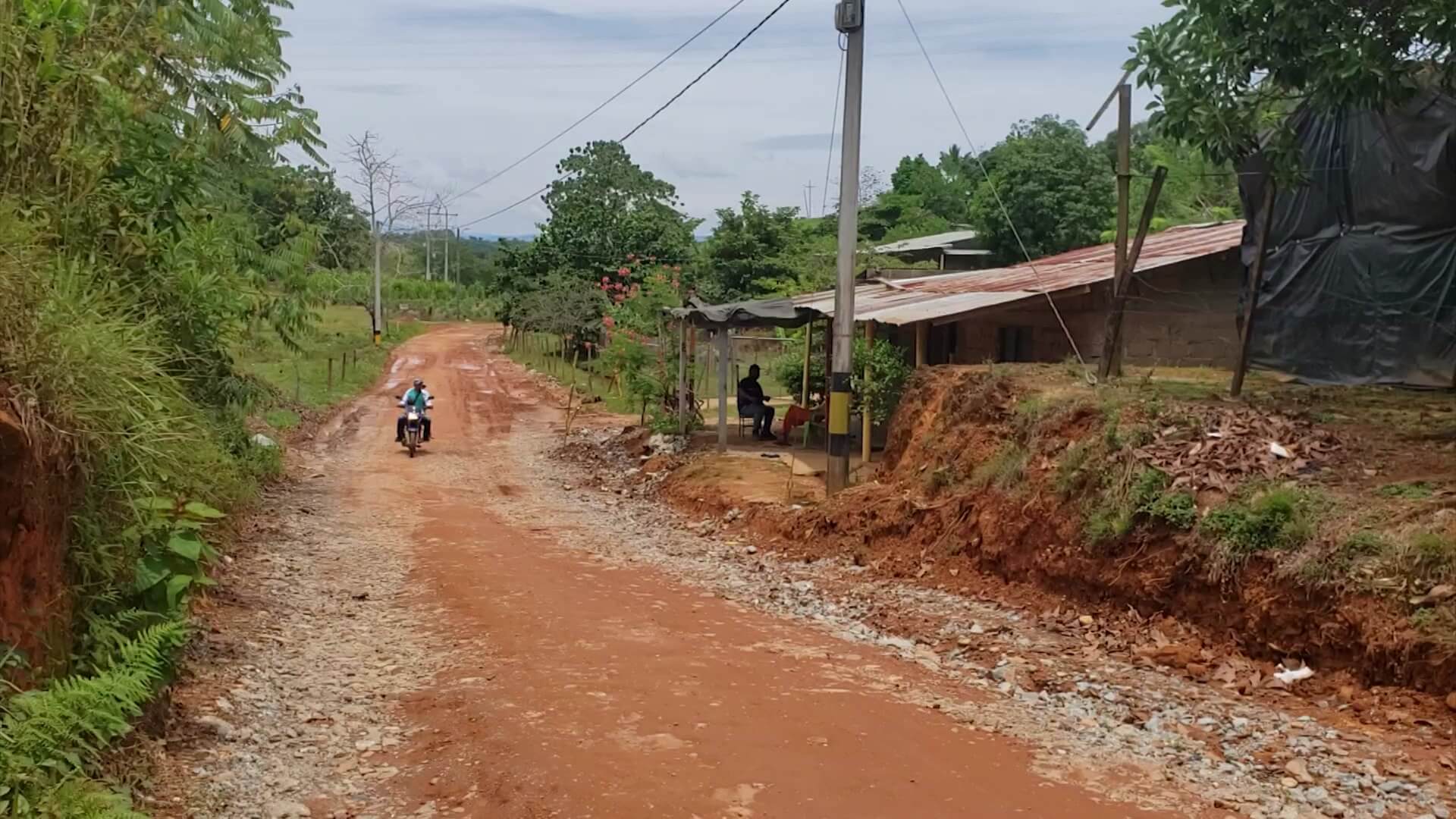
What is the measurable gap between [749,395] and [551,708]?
14.0 metres

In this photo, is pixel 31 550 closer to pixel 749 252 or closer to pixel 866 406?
pixel 866 406

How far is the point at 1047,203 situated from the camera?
34.4 metres

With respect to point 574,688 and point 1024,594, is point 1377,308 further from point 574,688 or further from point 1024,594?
point 574,688

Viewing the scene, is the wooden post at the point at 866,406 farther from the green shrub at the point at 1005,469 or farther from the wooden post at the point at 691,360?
the wooden post at the point at 691,360

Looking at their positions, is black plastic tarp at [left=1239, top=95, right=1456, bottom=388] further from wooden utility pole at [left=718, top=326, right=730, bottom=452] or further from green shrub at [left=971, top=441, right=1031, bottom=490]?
wooden utility pole at [left=718, top=326, right=730, bottom=452]

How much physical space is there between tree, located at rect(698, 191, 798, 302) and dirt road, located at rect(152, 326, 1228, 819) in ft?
77.9

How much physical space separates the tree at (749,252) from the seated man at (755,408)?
14.6 meters

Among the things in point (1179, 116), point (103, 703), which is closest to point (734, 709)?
point (103, 703)

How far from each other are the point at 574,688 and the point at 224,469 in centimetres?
398

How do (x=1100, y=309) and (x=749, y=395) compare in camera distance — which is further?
(x=749, y=395)

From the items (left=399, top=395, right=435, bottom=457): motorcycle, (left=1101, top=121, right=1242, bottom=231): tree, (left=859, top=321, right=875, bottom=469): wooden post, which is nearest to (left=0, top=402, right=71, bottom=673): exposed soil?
A: (left=859, top=321, right=875, bottom=469): wooden post

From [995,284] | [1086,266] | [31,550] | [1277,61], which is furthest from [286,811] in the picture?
[1086,266]

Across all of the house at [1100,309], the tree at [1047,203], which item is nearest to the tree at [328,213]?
the house at [1100,309]

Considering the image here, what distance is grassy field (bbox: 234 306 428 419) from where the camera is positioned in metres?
24.2
